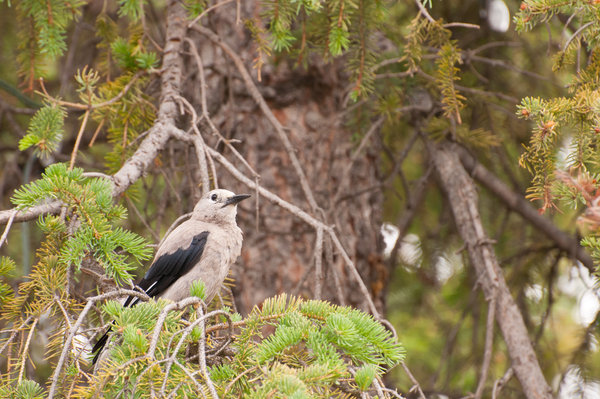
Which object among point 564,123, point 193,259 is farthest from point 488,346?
point 193,259

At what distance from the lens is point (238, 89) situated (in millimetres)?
4316

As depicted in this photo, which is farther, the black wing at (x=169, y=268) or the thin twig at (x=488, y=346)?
the black wing at (x=169, y=268)

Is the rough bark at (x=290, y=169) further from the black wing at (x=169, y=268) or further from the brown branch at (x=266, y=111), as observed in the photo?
the black wing at (x=169, y=268)

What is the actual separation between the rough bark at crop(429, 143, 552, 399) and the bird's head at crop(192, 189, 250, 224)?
53.0 inches

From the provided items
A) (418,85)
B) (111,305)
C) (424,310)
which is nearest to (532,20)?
(418,85)

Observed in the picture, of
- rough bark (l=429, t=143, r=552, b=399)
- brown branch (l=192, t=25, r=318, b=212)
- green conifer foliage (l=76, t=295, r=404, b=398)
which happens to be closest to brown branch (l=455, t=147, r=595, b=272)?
rough bark (l=429, t=143, r=552, b=399)

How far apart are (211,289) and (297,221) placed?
114 centimetres

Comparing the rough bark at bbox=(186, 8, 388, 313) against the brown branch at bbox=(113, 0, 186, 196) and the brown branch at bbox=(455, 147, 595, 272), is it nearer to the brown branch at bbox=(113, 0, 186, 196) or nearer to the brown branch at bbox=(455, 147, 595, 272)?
the brown branch at bbox=(113, 0, 186, 196)

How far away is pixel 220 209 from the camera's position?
3.76 metres

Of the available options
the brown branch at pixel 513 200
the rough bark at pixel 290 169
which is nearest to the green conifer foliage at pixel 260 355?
the rough bark at pixel 290 169

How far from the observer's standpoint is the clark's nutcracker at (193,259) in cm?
335

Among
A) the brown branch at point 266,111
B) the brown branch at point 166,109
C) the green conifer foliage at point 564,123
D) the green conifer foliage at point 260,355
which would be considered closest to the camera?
the green conifer foliage at point 260,355

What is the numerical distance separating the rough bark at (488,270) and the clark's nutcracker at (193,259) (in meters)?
1.33

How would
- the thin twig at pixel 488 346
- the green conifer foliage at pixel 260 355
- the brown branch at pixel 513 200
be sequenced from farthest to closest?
the brown branch at pixel 513 200
the thin twig at pixel 488 346
the green conifer foliage at pixel 260 355
